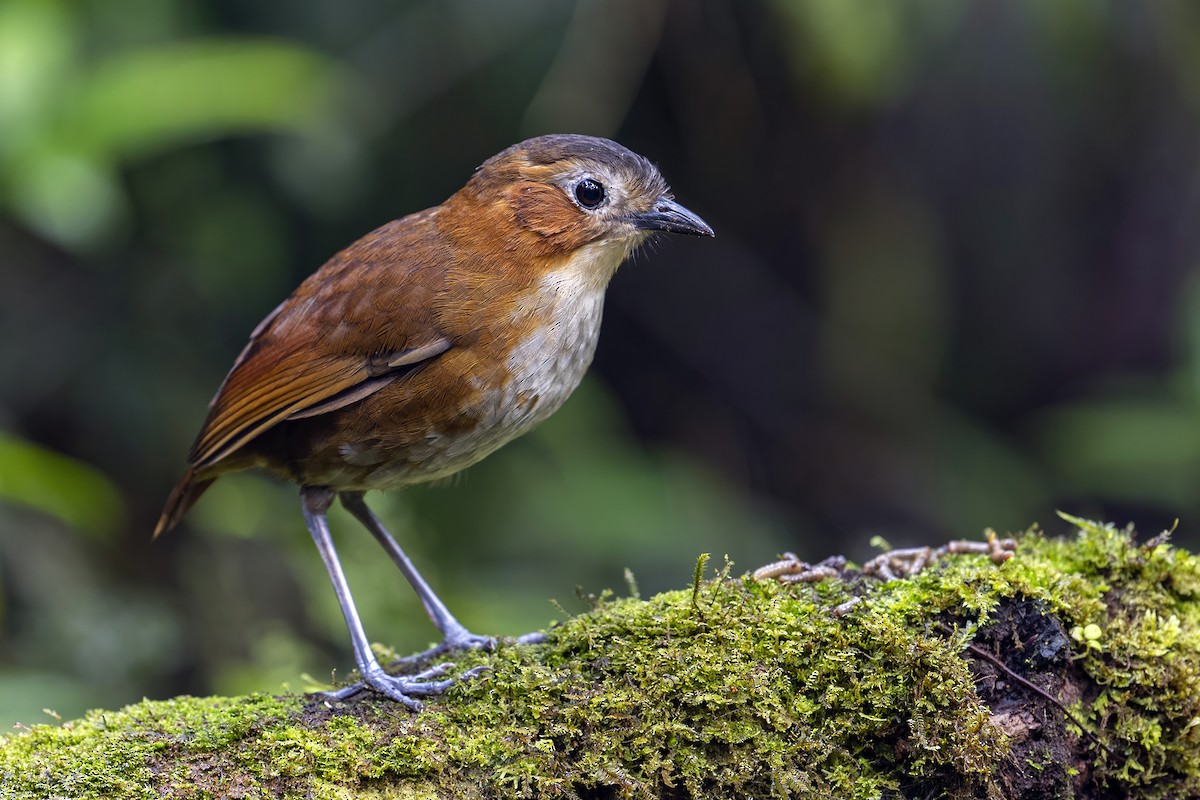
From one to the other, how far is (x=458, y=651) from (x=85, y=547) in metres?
3.25

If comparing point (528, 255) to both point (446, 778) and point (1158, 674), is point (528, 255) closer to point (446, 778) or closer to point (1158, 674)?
point (446, 778)

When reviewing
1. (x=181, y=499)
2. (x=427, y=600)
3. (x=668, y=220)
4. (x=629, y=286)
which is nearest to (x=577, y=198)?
(x=668, y=220)

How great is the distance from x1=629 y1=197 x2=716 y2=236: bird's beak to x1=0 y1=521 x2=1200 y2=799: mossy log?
4.42ft

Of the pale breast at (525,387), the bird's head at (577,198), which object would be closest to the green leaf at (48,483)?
the pale breast at (525,387)

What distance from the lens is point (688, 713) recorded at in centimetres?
253

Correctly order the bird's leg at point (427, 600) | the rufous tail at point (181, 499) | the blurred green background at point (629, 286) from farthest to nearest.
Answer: the blurred green background at point (629, 286), the rufous tail at point (181, 499), the bird's leg at point (427, 600)

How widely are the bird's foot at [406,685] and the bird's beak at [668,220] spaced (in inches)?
58.1

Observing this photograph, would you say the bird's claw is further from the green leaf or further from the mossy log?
the green leaf

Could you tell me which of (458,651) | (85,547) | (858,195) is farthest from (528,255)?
(858,195)

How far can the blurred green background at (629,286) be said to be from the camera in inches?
199

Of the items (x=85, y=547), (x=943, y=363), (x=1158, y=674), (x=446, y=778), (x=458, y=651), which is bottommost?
(x=446, y=778)

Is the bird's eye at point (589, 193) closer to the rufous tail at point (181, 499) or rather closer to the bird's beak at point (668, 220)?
the bird's beak at point (668, 220)

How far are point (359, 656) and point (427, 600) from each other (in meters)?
0.61

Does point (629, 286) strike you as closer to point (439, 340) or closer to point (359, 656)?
point (439, 340)
